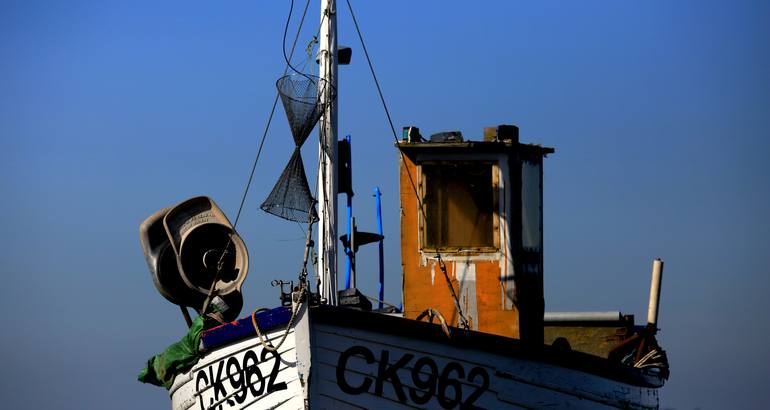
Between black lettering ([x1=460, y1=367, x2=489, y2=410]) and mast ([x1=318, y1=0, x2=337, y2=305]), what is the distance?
1.87m

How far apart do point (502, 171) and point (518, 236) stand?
761 millimetres

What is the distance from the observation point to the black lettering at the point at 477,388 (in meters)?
13.2

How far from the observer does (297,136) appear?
14.6 metres

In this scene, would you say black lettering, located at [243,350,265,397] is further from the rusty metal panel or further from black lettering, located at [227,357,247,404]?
the rusty metal panel

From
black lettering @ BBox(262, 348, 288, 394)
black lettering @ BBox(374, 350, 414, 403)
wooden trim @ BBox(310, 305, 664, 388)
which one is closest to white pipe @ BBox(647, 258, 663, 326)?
wooden trim @ BBox(310, 305, 664, 388)

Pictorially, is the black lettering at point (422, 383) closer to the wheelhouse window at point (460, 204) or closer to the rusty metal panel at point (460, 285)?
the rusty metal panel at point (460, 285)

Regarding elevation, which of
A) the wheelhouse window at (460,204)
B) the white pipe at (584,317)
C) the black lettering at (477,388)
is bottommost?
the black lettering at (477,388)

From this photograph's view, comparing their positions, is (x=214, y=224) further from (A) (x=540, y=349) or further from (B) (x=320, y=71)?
(A) (x=540, y=349)

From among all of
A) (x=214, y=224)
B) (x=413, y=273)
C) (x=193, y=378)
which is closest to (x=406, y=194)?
(x=413, y=273)

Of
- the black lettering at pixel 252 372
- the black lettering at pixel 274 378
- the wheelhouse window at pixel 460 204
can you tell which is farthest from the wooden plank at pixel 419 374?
the wheelhouse window at pixel 460 204

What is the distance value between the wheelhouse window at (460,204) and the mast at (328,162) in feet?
3.53

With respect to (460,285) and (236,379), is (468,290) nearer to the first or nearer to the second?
(460,285)

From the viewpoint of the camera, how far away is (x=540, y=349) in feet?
45.1

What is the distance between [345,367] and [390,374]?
1.61 ft
